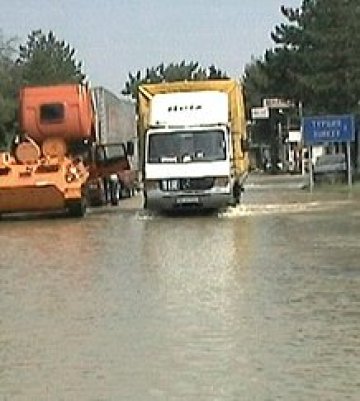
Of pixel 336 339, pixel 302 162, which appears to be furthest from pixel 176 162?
pixel 302 162

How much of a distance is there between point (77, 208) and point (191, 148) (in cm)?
395

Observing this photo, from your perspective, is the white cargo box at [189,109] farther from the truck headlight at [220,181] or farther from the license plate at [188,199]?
the license plate at [188,199]

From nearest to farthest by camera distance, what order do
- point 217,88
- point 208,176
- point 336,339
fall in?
point 336,339
point 208,176
point 217,88

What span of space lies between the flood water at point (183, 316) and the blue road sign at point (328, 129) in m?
21.3

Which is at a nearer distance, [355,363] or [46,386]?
[46,386]

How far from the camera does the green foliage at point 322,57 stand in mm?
54416

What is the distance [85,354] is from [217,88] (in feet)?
76.5

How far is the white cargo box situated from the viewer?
32812 mm

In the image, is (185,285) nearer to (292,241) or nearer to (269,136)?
(292,241)

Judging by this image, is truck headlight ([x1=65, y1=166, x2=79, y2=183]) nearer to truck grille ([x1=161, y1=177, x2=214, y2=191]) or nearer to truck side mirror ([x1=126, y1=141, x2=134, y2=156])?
truck grille ([x1=161, y1=177, x2=214, y2=191])

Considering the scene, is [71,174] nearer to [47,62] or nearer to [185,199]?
[185,199]

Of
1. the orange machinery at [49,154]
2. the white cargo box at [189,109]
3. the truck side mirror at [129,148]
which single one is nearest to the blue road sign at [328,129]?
the truck side mirror at [129,148]

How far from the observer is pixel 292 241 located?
954 inches

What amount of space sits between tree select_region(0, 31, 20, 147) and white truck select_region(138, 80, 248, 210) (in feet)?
144
